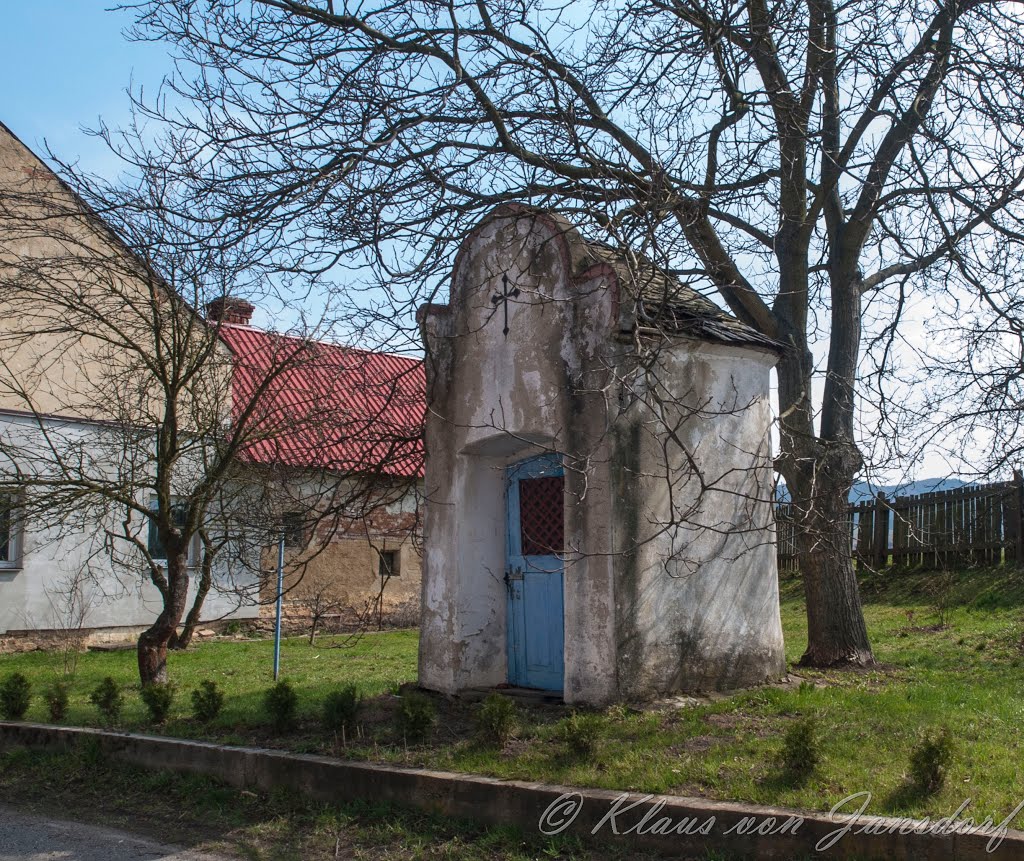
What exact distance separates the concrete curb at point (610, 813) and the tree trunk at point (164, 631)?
11.1ft

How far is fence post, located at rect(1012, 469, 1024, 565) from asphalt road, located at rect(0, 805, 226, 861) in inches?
536

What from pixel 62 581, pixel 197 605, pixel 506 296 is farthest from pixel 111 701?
pixel 62 581

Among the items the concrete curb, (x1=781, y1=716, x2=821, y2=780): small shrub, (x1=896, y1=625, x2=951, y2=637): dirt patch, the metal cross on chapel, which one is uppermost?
the metal cross on chapel

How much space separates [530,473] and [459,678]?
6.97 ft

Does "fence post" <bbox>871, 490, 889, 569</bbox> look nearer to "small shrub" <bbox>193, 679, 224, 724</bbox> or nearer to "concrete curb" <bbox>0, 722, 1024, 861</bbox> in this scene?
"small shrub" <bbox>193, 679, 224, 724</bbox>

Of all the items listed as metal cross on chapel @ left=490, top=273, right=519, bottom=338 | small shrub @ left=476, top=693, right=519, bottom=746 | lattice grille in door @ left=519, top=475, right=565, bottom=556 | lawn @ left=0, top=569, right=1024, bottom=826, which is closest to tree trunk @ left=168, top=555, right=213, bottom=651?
lawn @ left=0, top=569, right=1024, bottom=826

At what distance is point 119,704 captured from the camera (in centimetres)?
982

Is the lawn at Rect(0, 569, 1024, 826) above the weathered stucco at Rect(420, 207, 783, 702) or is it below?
below

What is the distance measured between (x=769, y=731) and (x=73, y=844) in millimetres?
5035

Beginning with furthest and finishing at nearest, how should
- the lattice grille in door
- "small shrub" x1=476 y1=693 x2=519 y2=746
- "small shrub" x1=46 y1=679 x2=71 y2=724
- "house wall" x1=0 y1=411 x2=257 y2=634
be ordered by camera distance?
"house wall" x1=0 y1=411 x2=257 y2=634 < "small shrub" x1=46 y1=679 x2=71 y2=724 < the lattice grille in door < "small shrub" x1=476 y1=693 x2=519 y2=746

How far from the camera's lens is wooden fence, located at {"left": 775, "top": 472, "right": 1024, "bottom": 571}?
1586cm

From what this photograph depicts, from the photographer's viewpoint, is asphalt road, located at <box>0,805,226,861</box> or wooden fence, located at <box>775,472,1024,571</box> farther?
wooden fence, located at <box>775,472,1024,571</box>

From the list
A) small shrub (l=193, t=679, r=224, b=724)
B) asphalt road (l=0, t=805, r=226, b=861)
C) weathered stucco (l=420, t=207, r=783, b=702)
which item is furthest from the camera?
small shrub (l=193, t=679, r=224, b=724)

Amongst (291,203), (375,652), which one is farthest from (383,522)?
(291,203)
